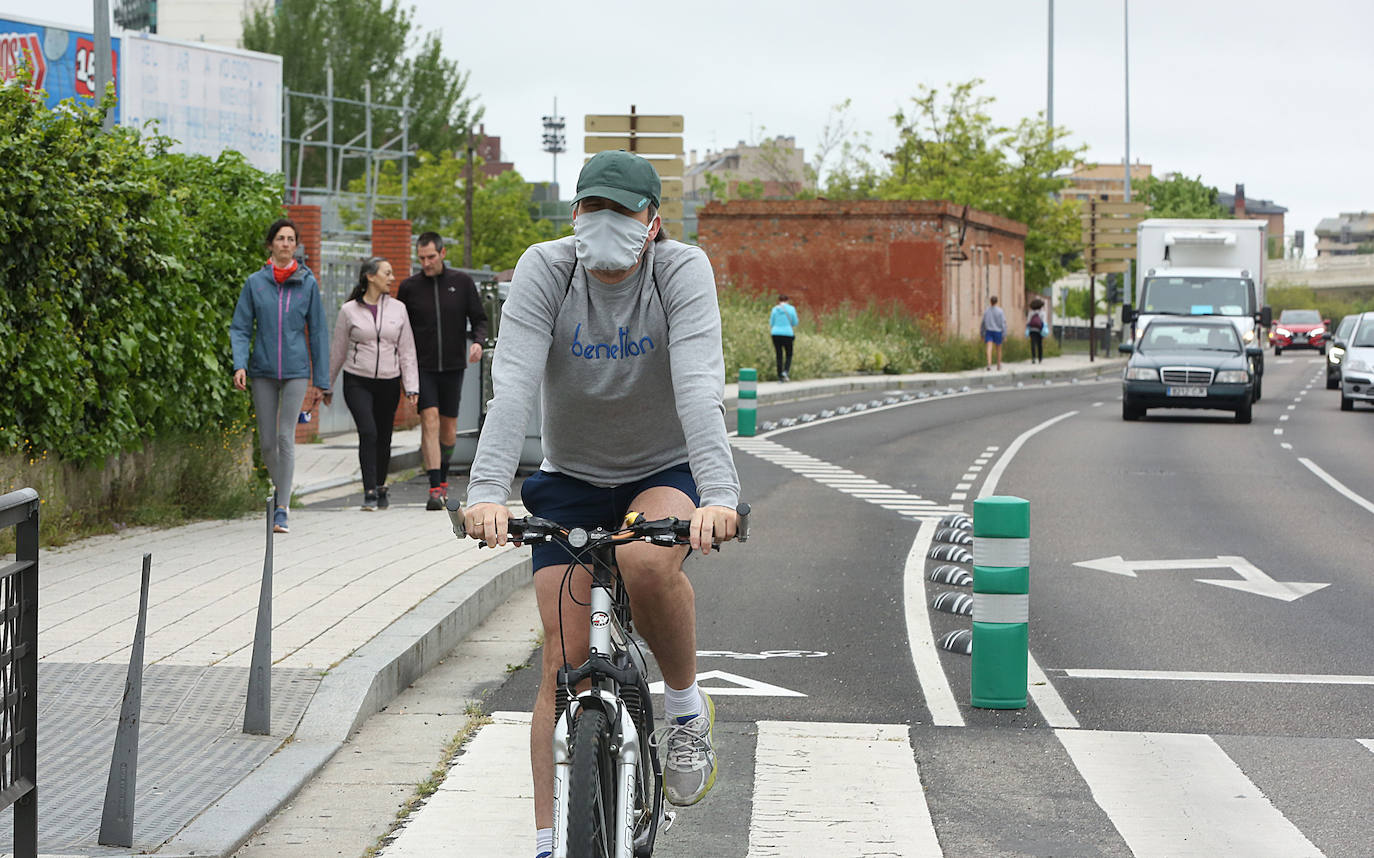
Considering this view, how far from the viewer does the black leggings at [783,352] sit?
1446 inches

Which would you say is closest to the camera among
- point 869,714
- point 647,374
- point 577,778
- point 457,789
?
point 577,778

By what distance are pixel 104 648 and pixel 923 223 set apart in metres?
44.8

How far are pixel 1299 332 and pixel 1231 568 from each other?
6745 cm

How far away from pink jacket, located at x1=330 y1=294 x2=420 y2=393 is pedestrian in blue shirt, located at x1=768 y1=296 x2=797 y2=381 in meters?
23.7

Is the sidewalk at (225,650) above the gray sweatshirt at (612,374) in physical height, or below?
below

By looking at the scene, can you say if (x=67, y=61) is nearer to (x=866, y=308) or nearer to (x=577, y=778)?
(x=577, y=778)

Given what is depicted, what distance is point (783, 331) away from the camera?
3625cm

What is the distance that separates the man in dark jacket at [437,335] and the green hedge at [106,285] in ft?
3.94

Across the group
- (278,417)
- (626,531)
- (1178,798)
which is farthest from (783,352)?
(626,531)

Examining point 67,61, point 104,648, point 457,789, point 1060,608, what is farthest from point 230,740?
point 67,61

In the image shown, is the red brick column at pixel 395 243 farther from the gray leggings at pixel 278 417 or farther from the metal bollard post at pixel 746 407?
the gray leggings at pixel 278 417

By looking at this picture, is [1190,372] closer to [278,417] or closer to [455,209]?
[278,417]

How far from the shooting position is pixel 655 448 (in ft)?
14.5

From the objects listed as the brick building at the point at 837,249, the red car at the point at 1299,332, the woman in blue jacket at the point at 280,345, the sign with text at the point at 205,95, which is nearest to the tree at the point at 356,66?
the brick building at the point at 837,249
